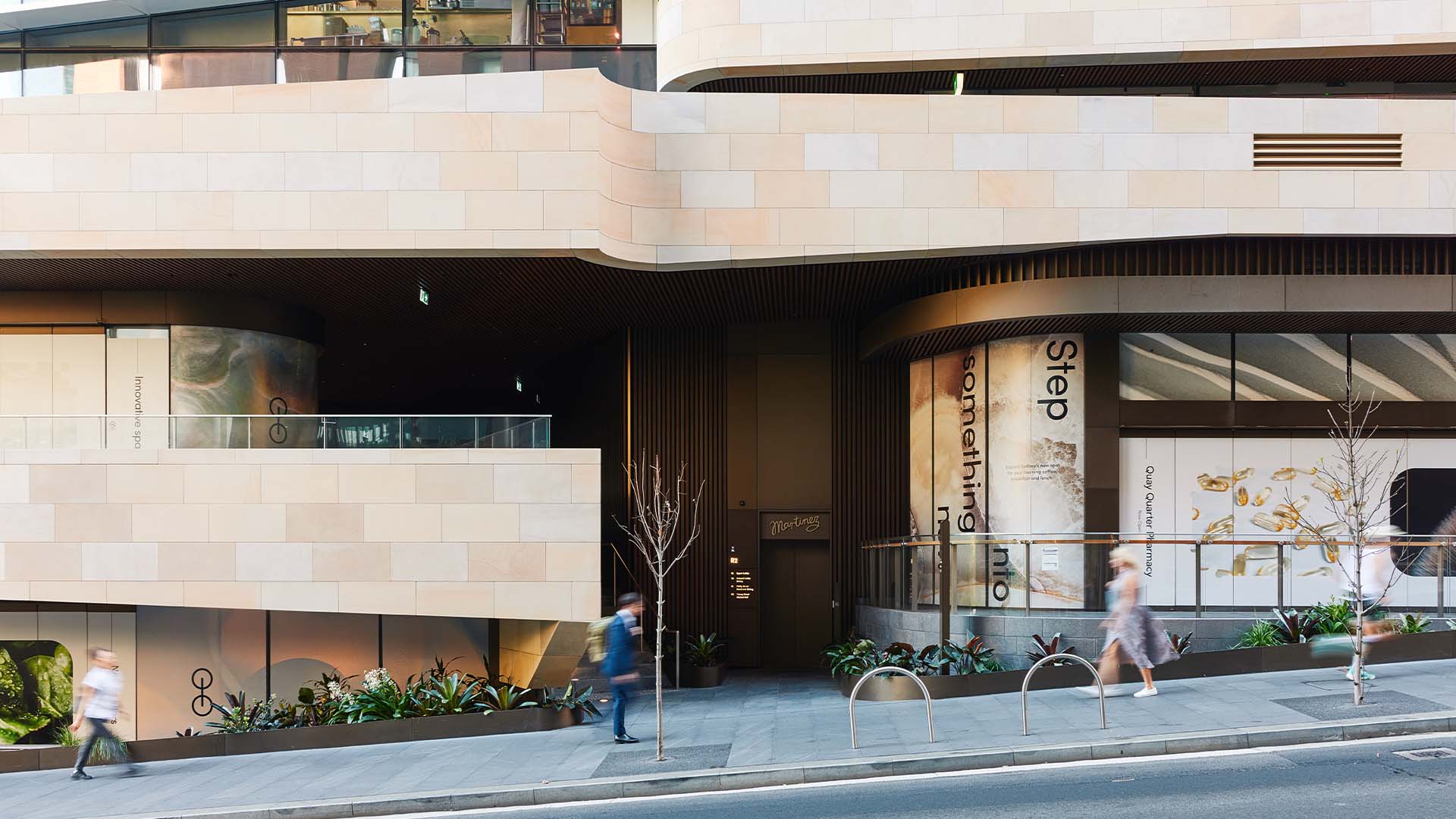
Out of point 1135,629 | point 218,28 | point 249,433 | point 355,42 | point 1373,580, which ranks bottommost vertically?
point 1135,629

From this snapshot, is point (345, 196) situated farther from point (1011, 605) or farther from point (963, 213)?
point (1011, 605)

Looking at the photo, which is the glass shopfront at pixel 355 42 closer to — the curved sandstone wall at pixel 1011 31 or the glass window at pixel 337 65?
the glass window at pixel 337 65

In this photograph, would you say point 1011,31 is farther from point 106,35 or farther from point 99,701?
point 99,701

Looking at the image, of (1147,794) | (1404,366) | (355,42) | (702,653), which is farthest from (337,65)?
(1404,366)

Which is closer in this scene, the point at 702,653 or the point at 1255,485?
the point at 1255,485

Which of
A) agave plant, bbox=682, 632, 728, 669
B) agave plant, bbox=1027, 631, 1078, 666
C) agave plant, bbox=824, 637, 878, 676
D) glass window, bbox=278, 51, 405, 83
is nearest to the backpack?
agave plant, bbox=682, 632, 728, 669

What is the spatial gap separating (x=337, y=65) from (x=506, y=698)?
1195cm

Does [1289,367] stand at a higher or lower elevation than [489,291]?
lower

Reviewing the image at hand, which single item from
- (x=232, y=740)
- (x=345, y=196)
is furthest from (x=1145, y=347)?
(x=232, y=740)

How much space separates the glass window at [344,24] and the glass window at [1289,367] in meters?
15.7

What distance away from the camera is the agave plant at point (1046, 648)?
52.6ft

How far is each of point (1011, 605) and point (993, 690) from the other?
1.68 m

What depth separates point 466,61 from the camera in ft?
68.5

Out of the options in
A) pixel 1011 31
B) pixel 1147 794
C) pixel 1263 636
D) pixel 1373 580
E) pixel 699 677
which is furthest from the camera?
pixel 699 677
